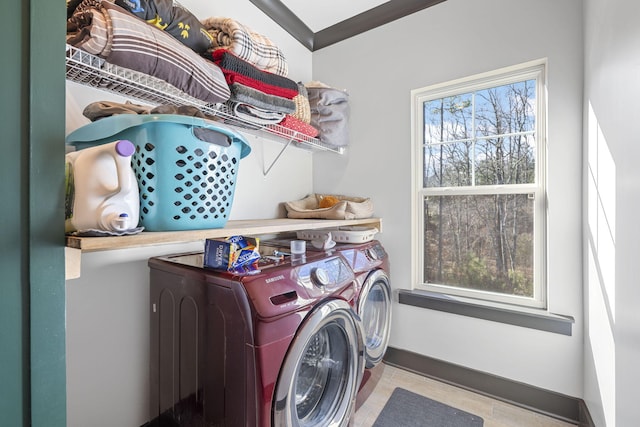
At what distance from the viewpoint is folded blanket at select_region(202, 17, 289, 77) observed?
1.34 metres

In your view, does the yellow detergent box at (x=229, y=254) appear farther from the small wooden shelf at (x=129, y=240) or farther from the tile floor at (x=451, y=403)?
the tile floor at (x=451, y=403)

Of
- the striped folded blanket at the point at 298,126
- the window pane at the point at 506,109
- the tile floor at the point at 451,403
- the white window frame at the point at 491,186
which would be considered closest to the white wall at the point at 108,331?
the striped folded blanket at the point at 298,126

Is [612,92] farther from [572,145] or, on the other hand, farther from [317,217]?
[317,217]

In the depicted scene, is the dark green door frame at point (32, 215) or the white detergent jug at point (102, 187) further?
the white detergent jug at point (102, 187)

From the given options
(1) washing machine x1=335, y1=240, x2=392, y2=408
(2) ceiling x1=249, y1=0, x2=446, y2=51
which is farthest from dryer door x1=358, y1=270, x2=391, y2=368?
(2) ceiling x1=249, y1=0, x2=446, y2=51

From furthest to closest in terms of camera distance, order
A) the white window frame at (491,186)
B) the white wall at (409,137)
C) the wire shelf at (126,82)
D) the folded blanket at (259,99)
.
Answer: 1. the white window frame at (491,186)
2. the white wall at (409,137)
3. the folded blanket at (259,99)
4. the wire shelf at (126,82)

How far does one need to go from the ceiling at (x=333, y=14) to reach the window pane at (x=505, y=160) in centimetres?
103

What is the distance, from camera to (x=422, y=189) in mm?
2035

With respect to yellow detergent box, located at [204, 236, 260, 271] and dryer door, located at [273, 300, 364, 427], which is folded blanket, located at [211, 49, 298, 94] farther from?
dryer door, located at [273, 300, 364, 427]

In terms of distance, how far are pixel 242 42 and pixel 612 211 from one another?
1685 mm

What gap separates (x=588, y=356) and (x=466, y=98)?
1.60 metres

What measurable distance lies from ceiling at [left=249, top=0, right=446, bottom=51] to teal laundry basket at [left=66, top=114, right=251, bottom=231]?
5.24ft

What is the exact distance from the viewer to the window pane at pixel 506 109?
1701 mm

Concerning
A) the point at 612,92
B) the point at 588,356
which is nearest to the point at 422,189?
the point at 612,92
